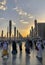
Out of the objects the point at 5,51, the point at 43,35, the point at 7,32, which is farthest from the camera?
the point at 7,32

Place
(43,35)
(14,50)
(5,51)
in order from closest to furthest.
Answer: (5,51) < (14,50) < (43,35)

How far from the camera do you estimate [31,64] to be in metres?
21.6

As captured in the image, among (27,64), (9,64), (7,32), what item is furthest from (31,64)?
(7,32)

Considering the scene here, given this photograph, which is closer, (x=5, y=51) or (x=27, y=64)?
(x=27, y=64)

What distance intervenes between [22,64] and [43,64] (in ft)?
5.47

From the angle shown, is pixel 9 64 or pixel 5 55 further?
pixel 5 55

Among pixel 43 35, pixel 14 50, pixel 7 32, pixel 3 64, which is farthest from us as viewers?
pixel 7 32

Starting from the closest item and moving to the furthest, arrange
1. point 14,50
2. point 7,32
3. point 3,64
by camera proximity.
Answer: point 3,64, point 14,50, point 7,32

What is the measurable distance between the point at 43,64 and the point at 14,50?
15.3 metres

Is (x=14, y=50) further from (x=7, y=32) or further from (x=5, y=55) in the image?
(x=7, y=32)

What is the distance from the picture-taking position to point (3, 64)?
842 inches

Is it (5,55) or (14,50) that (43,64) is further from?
(14,50)

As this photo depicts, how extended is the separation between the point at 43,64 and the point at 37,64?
478 mm

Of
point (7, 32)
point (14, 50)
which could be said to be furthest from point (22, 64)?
point (7, 32)
